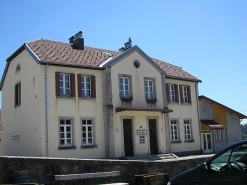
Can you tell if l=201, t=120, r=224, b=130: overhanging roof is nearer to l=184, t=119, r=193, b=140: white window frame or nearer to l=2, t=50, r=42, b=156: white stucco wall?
l=184, t=119, r=193, b=140: white window frame

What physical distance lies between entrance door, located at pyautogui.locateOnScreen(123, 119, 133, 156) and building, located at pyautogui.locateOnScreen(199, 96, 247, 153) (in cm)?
804

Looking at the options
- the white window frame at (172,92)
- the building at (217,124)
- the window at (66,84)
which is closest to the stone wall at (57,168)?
the window at (66,84)

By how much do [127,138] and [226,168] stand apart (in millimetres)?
14525

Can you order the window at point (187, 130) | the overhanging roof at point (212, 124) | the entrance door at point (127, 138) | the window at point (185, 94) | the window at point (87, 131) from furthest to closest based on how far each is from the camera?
the overhanging roof at point (212, 124) < the window at point (185, 94) < the window at point (187, 130) < the entrance door at point (127, 138) < the window at point (87, 131)

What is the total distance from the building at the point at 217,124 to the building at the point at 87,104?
8.50 feet

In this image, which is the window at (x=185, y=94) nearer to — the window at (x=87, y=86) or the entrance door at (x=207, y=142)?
the entrance door at (x=207, y=142)

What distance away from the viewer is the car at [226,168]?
239 inches

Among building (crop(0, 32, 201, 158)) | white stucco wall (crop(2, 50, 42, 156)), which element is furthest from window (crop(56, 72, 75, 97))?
white stucco wall (crop(2, 50, 42, 156))

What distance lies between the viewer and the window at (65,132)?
18.0 m

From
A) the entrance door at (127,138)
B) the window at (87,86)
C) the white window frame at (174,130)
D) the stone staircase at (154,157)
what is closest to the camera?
the window at (87,86)

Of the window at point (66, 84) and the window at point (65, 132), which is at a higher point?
the window at point (66, 84)

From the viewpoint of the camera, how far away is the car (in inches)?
239

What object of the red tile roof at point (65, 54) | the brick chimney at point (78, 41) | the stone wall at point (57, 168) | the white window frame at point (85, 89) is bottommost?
the stone wall at point (57, 168)

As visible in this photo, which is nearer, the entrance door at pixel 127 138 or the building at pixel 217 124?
the entrance door at pixel 127 138
